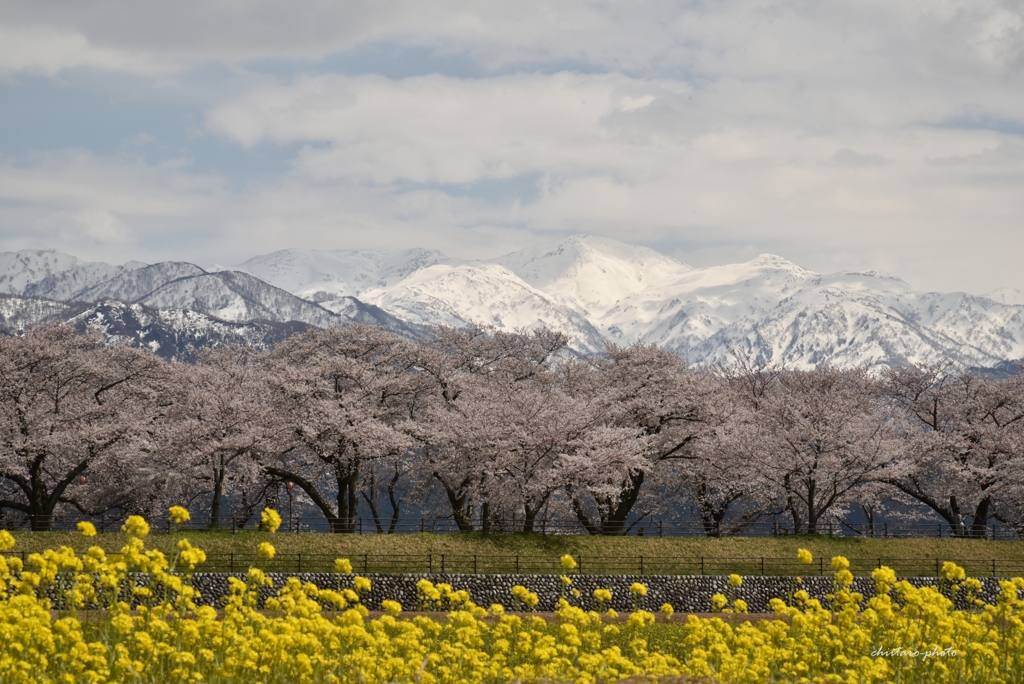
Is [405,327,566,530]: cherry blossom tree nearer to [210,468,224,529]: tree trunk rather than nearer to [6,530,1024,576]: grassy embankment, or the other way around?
[6,530,1024,576]: grassy embankment

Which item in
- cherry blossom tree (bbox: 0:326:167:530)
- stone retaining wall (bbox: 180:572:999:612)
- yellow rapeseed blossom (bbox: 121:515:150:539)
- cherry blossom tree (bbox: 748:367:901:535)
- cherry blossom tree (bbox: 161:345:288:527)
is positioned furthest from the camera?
cherry blossom tree (bbox: 748:367:901:535)

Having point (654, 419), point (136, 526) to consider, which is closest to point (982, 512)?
point (654, 419)

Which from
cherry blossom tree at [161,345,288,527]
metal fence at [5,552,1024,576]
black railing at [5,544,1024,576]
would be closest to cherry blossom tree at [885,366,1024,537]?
black railing at [5,544,1024,576]

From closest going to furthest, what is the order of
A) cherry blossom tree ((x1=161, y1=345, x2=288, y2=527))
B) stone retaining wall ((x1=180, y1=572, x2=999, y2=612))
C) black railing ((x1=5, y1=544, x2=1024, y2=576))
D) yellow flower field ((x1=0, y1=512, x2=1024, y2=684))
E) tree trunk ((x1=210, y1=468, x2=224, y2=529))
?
yellow flower field ((x1=0, y1=512, x2=1024, y2=684)), stone retaining wall ((x1=180, y1=572, x2=999, y2=612)), black railing ((x1=5, y1=544, x2=1024, y2=576)), tree trunk ((x1=210, y1=468, x2=224, y2=529)), cherry blossom tree ((x1=161, y1=345, x2=288, y2=527))

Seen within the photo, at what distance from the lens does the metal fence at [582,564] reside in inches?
1524

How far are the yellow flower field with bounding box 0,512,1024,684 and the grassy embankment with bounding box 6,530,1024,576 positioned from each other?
89.7 ft

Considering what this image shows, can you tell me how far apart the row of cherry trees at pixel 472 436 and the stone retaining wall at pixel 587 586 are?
7.43 m

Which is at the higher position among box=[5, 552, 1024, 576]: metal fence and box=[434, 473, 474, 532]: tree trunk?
box=[434, 473, 474, 532]: tree trunk

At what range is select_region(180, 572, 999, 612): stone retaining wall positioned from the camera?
3697 cm

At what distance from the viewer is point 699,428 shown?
174 ft

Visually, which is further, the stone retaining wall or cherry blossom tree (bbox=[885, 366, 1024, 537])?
cherry blossom tree (bbox=[885, 366, 1024, 537])

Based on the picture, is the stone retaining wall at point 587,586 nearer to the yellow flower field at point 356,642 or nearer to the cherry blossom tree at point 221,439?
the cherry blossom tree at point 221,439

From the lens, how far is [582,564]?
4156 centimetres

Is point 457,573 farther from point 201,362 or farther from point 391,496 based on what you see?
point 201,362
